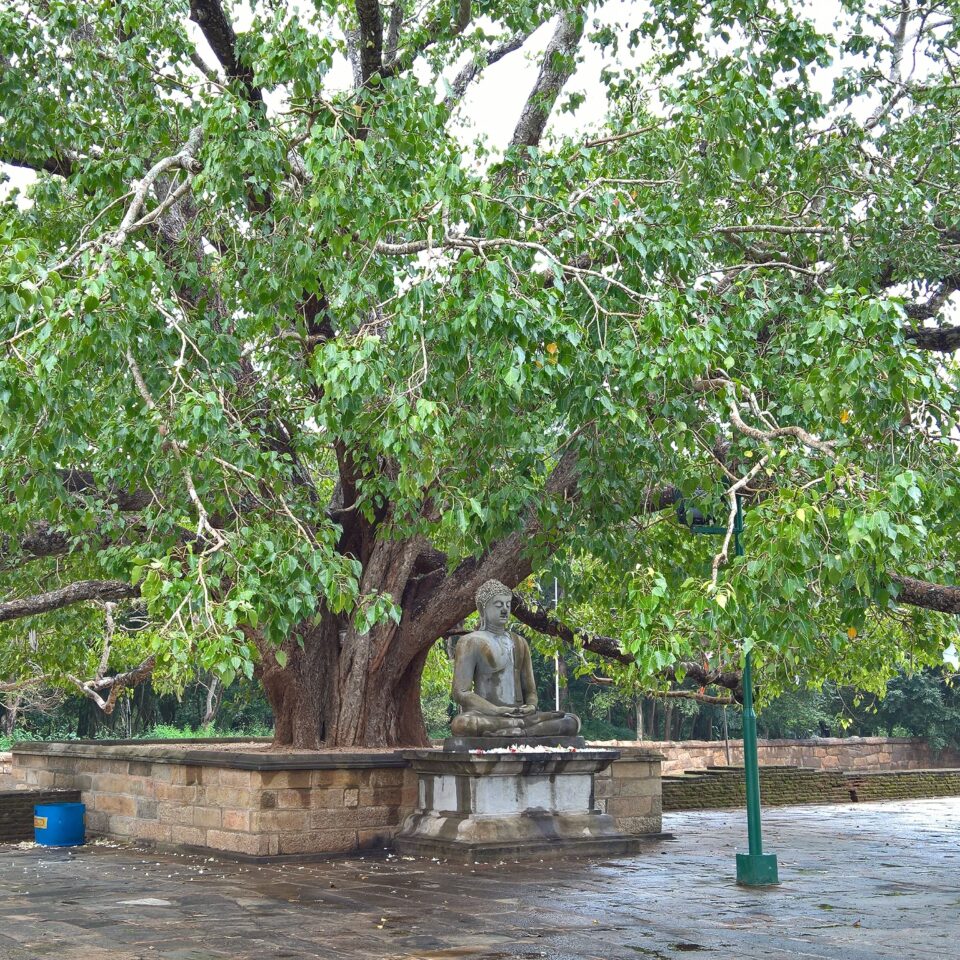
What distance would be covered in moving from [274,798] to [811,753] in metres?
17.0

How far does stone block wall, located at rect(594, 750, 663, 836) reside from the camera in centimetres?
1312

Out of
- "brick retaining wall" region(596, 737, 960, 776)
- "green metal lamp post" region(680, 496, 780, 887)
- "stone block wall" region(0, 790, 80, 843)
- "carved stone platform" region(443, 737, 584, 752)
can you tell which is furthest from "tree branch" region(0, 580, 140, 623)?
"brick retaining wall" region(596, 737, 960, 776)

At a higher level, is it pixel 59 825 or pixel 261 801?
pixel 261 801

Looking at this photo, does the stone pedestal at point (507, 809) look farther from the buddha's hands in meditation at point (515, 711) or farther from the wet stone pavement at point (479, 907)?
the buddha's hands in meditation at point (515, 711)

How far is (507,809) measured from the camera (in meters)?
11.2

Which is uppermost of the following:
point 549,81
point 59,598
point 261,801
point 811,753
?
point 549,81

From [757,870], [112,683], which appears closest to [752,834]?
[757,870]

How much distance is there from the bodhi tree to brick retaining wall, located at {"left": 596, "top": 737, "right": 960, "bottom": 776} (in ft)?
32.9

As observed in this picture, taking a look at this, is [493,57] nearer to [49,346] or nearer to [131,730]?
[49,346]

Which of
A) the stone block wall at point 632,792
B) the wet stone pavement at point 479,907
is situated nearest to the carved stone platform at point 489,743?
the wet stone pavement at point 479,907

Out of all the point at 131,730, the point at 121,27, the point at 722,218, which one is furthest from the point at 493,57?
the point at 131,730

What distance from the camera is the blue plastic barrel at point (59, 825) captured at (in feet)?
42.7

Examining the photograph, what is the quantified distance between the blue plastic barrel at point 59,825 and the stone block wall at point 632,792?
18.5 ft

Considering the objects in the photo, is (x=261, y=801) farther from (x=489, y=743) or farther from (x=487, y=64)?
(x=487, y=64)
